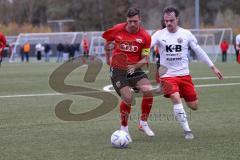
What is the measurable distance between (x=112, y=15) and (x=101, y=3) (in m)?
2.76

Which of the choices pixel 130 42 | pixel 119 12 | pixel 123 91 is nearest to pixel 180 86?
pixel 123 91

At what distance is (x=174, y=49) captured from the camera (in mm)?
10023

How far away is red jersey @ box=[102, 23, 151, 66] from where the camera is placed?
9.69 m

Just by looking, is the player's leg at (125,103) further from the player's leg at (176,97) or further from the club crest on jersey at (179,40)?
the club crest on jersey at (179,40)

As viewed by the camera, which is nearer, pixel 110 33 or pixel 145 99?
pixel 110 33

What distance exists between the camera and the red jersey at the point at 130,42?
9.69 m

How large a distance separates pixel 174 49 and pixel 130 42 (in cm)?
81

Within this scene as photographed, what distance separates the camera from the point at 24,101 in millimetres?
16156

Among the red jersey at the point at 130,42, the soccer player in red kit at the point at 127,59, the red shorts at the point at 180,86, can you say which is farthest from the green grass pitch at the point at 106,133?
Result: the red jersey at the point at 130,42

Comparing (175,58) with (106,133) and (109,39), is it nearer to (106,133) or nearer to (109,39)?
(109,39)

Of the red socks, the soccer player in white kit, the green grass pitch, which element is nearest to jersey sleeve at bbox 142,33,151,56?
the soccer player in white kit

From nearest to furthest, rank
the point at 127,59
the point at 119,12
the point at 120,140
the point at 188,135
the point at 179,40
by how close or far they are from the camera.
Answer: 1. the point at 120,140
2. the point at 188,135
3. the point at 127,59
4. the point at 179,40
5. the point at 119,12

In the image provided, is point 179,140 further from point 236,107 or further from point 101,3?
point 101,3

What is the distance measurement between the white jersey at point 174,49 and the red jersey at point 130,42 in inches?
11.5
